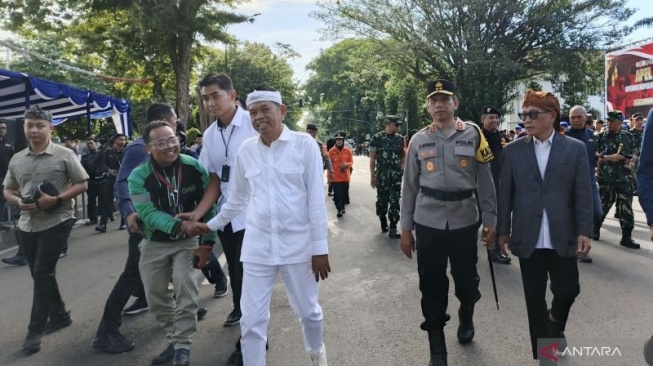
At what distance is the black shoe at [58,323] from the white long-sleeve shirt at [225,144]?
203 centimetres

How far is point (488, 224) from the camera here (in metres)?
3.70

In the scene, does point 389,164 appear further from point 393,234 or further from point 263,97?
point 263,97

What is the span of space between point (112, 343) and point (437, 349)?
2577mm

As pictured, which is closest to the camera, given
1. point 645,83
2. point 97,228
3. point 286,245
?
point 286,245

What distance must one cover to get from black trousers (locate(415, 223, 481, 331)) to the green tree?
2185cm

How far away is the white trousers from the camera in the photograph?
3.05 metres

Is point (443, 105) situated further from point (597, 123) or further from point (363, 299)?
point (597, 123)

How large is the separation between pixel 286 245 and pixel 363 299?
2.40m

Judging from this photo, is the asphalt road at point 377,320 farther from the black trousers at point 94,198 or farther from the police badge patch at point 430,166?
the black trousers at point 94,198

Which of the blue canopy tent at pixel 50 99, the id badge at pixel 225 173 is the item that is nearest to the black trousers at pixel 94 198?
the blue canopy tent at pixel 50 99

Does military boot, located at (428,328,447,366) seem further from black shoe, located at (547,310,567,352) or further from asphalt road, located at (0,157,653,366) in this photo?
Answer: black shoe, located at (547,310,567,352)

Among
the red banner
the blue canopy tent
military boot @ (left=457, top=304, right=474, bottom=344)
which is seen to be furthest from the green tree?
military boot @ (left=457, top=304, right=474, bottom=344)

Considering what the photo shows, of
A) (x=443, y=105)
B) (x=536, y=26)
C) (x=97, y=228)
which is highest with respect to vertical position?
(x=536, y=26)

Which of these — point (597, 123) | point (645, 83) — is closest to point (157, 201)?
point (597, 123)
